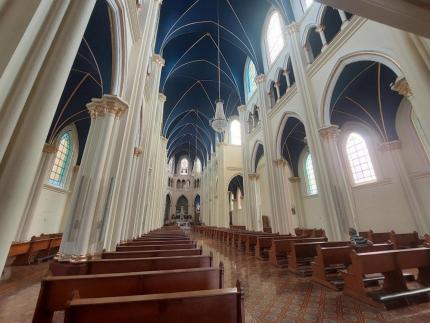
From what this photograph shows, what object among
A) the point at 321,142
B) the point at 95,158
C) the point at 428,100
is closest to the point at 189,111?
the point at 321,142

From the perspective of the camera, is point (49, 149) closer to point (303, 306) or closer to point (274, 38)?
Result: point (303, 306)

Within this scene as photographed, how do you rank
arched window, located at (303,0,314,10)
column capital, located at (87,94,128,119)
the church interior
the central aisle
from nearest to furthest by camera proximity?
the church interior → the central aisle → column capital, located at (87,94,128,119) → arched window, located at (303,0,314,10)

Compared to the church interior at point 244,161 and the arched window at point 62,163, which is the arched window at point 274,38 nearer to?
the church interior at point 244,161

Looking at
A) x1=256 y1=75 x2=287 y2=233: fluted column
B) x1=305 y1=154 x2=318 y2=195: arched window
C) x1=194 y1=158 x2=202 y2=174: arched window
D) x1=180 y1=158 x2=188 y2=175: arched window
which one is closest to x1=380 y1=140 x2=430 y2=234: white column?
x1=305 y1=154 x2=318 y2=195: arched window

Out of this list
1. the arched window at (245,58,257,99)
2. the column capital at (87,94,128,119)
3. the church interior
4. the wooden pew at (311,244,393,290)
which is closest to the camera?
the church interior

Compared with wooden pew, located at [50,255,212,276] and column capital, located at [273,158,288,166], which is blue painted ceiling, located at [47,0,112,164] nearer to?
wooden pew, located at [50,255,212,276]

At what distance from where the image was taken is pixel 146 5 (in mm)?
7258

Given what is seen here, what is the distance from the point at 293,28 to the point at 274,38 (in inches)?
127

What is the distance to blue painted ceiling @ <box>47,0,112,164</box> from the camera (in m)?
4.86

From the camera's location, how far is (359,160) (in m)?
11.3

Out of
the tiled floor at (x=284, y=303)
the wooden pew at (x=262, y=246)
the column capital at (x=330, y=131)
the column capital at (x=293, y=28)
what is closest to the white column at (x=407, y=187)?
the column capital at (x=330, y=131)

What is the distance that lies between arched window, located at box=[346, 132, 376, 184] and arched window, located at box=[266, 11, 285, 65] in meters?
6.84

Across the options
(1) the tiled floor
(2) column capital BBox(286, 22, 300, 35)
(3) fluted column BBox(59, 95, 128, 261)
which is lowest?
(1) the tiled floor

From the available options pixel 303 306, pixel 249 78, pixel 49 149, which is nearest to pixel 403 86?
pixel 303 306
